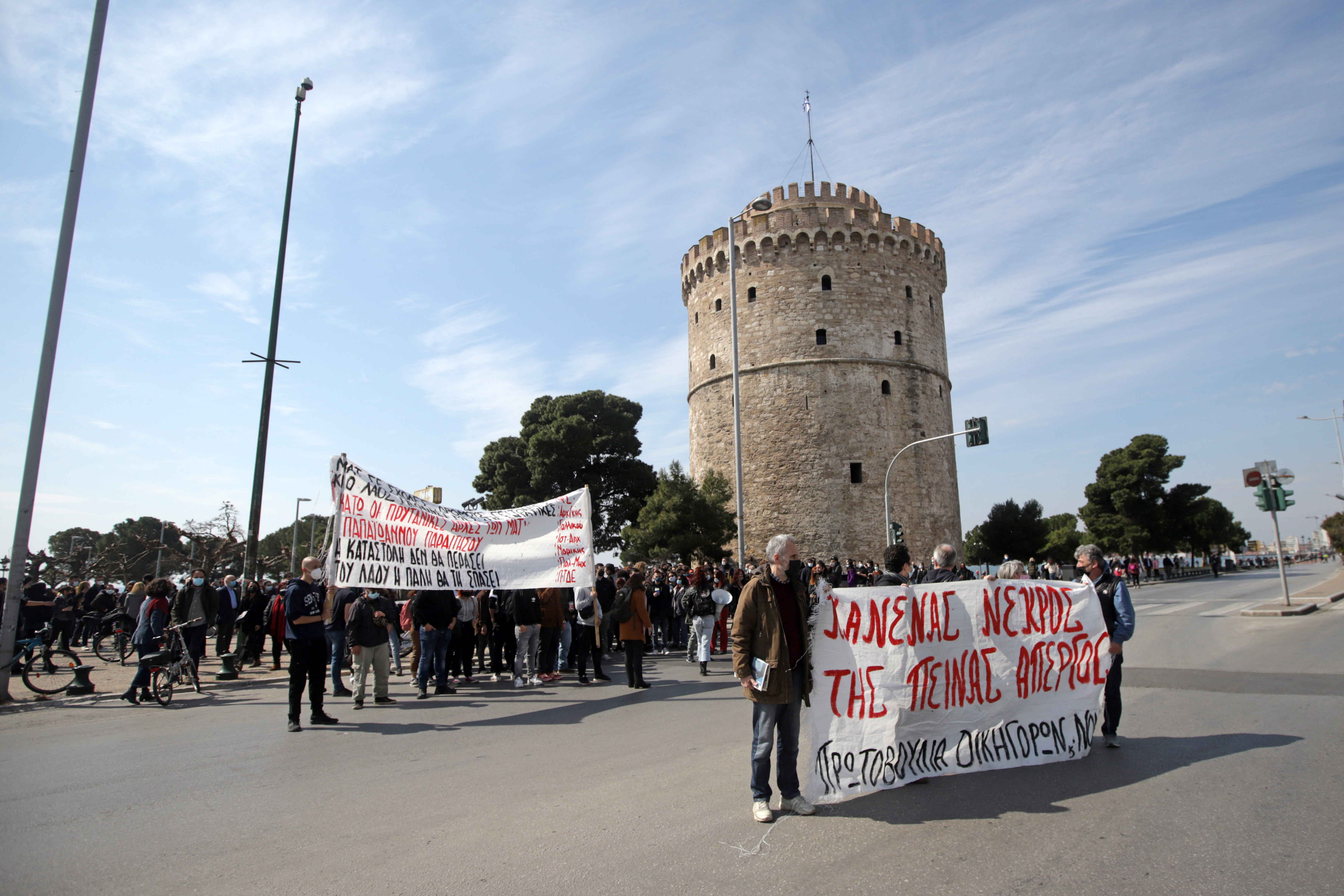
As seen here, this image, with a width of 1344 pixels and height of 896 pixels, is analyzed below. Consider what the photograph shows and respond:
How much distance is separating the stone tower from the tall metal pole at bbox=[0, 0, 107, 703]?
26.2 m

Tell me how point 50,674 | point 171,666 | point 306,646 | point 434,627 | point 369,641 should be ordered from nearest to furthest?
point 306,646, point 369,641, point 171,666, point 434,627, point 50,674

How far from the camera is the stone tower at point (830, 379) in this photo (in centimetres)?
3359

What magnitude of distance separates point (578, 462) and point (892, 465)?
65.7ft

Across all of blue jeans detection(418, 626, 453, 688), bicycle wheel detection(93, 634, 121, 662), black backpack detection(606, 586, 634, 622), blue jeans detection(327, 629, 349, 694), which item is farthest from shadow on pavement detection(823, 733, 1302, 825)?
bicycle wheel detection(93, 634, 121, 662)

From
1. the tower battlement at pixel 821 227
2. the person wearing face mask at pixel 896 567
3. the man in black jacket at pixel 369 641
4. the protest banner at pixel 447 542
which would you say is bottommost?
the man in black jacket at pixel 369 641

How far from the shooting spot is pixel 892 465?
1220 inches

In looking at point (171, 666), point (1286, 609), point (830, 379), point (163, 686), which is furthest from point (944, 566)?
point (830, 379)

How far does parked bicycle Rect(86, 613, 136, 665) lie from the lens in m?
14.3

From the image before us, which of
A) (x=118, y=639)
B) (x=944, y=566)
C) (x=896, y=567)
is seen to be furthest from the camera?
(x=118, y=639)

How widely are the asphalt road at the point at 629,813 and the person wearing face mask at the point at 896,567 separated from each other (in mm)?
1482

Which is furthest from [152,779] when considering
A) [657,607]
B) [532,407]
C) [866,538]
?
[532,407]

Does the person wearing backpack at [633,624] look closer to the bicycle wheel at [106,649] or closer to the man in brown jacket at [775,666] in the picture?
the man in brown jacket at [775,666]

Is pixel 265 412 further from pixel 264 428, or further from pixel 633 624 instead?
pixel 633 624

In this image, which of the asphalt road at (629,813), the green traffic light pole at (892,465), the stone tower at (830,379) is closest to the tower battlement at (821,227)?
the stone tower at (830,379)
